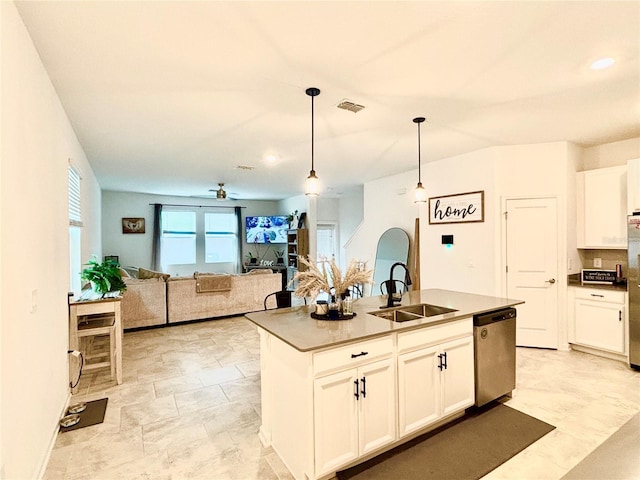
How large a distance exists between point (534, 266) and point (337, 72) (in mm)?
3698

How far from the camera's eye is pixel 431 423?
244 centimetres

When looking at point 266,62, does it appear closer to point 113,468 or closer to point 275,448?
point 275,448

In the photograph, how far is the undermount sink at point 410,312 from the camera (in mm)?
2745

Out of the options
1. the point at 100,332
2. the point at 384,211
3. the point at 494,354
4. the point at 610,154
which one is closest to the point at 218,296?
the point at 100,332

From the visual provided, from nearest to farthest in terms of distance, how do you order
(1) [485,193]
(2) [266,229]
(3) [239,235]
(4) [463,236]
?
1. (1) [485,193]
2. (4) [463,236]
3. (3) [239,235]
4. (2) [266,229]

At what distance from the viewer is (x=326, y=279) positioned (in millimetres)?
2473

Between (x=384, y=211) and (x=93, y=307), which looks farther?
(x=384, y=211)

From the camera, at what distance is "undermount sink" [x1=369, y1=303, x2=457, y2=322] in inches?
108

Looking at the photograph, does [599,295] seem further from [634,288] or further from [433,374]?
[433,374]

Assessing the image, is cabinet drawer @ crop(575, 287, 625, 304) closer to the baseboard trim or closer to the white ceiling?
the white ceiling

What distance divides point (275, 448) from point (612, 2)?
10.8 ft

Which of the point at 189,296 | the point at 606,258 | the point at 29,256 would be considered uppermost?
the point at 29,256

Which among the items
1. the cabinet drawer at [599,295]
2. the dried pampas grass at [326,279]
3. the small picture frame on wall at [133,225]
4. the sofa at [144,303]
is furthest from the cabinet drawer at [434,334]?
the small picture frame on wall at [133,225]

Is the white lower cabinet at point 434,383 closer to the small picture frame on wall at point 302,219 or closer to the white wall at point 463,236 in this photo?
the white wall at point 463,236
